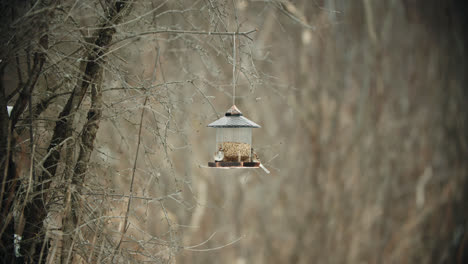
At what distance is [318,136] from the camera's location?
13.0 ft

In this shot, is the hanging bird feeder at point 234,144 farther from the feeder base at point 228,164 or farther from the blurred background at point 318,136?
the blurred background at point 318,136

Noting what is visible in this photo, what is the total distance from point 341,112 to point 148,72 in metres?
1.85

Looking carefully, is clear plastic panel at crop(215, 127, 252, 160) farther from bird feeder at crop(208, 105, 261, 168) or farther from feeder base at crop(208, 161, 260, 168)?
feeder base at crop(208, 161, 260, 168)

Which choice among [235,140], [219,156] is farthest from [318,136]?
[219,156]

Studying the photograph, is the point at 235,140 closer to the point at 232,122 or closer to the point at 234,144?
the point at 234,144

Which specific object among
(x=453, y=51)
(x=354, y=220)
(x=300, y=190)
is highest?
(x=453, y=51)

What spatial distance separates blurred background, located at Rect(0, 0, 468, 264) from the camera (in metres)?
3.25

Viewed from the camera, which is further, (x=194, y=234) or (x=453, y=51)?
(x=453, y=51)

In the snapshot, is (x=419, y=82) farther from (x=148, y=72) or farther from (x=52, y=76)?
(x=52, y=76)

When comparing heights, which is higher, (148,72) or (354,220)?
(148,72)

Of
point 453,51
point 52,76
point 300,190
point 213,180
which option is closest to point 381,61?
point 453,51

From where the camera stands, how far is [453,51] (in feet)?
17.1

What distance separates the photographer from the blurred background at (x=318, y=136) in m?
3.25

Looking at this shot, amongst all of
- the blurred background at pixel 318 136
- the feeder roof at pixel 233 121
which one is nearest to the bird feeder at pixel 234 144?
the feeder roof at pixel 233 121
